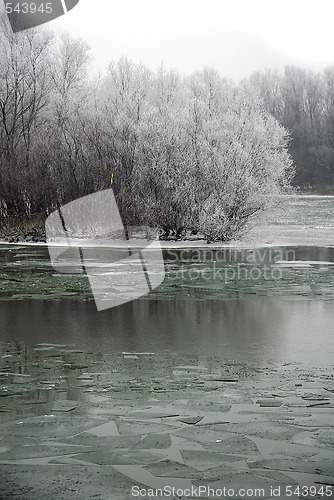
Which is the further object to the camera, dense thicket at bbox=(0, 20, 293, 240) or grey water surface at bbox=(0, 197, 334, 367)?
dense thicket at bbox=(0, 20, 293, 240)

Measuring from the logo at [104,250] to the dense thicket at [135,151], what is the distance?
0.84 metres

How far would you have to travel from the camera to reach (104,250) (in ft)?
94.7

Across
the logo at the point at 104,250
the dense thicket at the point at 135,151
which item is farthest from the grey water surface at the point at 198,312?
the dense thicket at the point at 135,151

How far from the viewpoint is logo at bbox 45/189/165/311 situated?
56.5 feet

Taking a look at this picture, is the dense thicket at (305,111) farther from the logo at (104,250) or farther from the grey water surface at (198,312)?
the grey water surface at (198,312)

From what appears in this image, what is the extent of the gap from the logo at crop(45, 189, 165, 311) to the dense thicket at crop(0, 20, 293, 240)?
836 mm

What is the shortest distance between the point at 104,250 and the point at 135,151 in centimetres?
863

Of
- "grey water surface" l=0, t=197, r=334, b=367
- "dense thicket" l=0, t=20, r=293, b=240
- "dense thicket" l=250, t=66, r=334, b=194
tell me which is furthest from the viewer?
"dense thicket" l=250, t=66, r=334, b=194

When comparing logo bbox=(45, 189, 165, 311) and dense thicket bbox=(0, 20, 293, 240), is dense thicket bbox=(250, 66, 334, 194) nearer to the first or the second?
dense thicket bbox=(0, 20, 293, 240)

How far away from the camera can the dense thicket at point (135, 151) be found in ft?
108

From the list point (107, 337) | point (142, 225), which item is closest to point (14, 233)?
point (142, 225)

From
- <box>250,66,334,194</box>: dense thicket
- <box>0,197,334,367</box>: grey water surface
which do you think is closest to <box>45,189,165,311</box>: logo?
<box>0,197,334,367</box>: grey water surface

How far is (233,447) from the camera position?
20.2ft

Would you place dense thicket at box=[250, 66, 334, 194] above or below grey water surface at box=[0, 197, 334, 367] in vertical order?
above
